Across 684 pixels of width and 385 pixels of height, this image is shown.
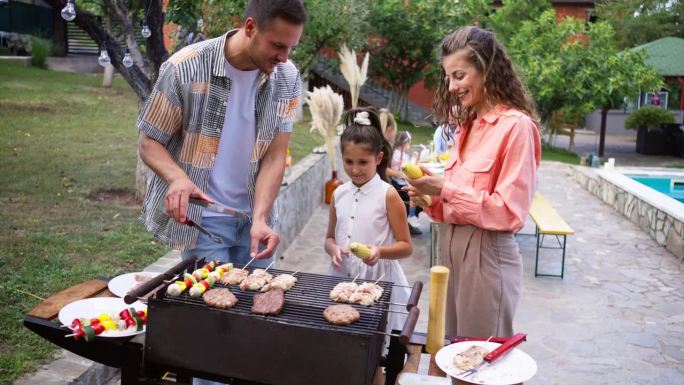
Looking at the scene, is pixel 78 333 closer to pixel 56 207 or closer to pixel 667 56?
pixel 56 207

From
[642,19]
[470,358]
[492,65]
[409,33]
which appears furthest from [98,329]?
[642,19]

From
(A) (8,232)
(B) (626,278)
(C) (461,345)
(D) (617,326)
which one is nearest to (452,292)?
(C) (461,345)

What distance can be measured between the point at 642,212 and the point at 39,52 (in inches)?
660

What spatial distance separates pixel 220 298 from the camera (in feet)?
7.29

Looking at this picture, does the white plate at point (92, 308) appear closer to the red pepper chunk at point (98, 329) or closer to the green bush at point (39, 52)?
the red pepper chunk at point (98, 329)

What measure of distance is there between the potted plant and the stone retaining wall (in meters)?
8.70

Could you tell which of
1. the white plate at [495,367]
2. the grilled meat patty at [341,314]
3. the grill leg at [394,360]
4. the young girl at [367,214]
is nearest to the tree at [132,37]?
the young girl at [367,214]

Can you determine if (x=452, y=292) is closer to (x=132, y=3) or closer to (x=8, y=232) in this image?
(x=8, y=232)

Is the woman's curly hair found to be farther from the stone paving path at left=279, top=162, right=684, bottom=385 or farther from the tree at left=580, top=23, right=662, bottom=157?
the tree at left=580, top=23, right=662, bottom=157

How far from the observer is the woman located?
254 cm

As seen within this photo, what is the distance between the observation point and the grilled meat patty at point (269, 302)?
6.99 ft

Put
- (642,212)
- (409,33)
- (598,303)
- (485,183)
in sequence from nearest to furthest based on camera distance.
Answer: (485,183)
(598,303)
(642,212)
(409,33)

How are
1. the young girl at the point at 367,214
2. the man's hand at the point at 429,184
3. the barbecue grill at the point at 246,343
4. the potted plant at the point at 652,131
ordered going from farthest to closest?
the potted plant at the point at 652,131
the young girl at the point at 367,214
the man's hand at the point at 429,184
the barbecue grill at the point at 246,343

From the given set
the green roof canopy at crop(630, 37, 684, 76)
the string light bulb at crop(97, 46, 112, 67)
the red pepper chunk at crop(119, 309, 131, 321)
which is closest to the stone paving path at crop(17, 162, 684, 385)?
the red pepper chunk at crop(119, 309, 131, 321)
